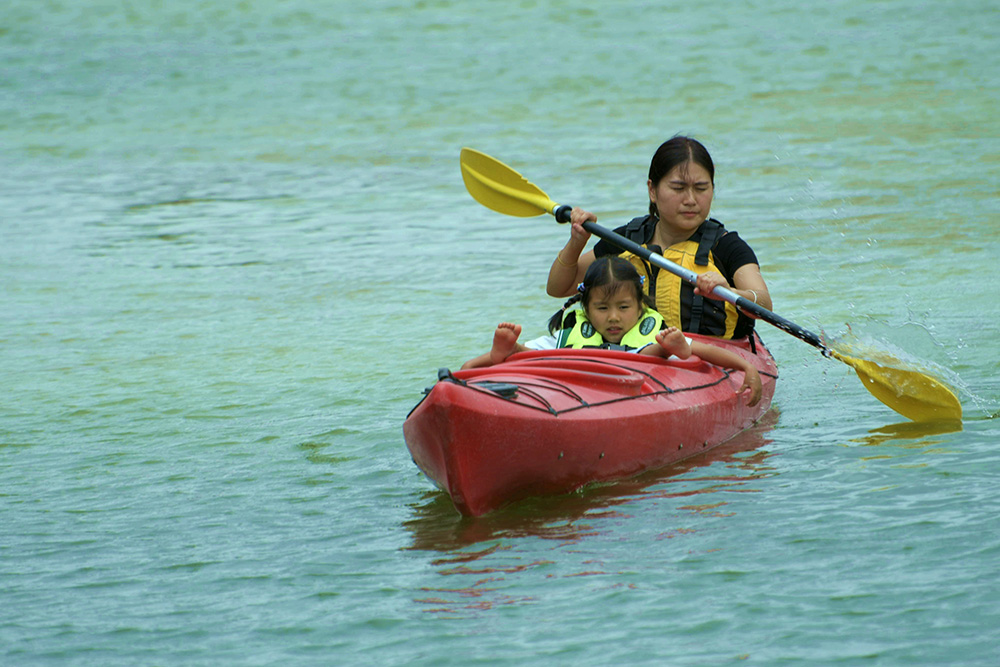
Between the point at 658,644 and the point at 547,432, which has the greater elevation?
the point at 547,432

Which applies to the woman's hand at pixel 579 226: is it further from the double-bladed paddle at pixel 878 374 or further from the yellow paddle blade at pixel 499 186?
the yellow paddle blade at pixel 499 186

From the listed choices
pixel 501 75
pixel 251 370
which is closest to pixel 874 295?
pixel 251 370

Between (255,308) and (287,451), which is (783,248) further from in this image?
(287,451)

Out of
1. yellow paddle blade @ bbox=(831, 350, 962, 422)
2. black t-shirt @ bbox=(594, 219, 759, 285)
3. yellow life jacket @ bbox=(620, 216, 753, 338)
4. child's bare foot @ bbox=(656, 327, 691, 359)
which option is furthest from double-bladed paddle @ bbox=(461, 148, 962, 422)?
child's bare foot @ bbox=(656, 327, 691, 359)

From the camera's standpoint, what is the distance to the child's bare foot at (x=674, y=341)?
15.0ft

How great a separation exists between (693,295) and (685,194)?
1.30ft

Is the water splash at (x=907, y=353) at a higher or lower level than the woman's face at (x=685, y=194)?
lower

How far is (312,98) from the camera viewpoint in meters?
18.3

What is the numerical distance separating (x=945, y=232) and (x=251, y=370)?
5272 millimetres

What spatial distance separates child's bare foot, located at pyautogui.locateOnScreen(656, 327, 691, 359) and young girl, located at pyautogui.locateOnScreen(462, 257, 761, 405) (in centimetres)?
3

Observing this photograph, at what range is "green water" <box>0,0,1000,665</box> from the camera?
3463 millimetres

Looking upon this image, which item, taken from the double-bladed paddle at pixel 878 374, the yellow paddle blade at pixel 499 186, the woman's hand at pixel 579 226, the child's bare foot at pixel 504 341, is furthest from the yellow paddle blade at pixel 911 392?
the yellow paddle blade at pixel 499 186

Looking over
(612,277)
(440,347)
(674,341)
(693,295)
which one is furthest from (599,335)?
(440,347)

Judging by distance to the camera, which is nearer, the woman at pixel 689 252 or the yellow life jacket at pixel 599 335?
the yellow life jacket at pixel 599 335
